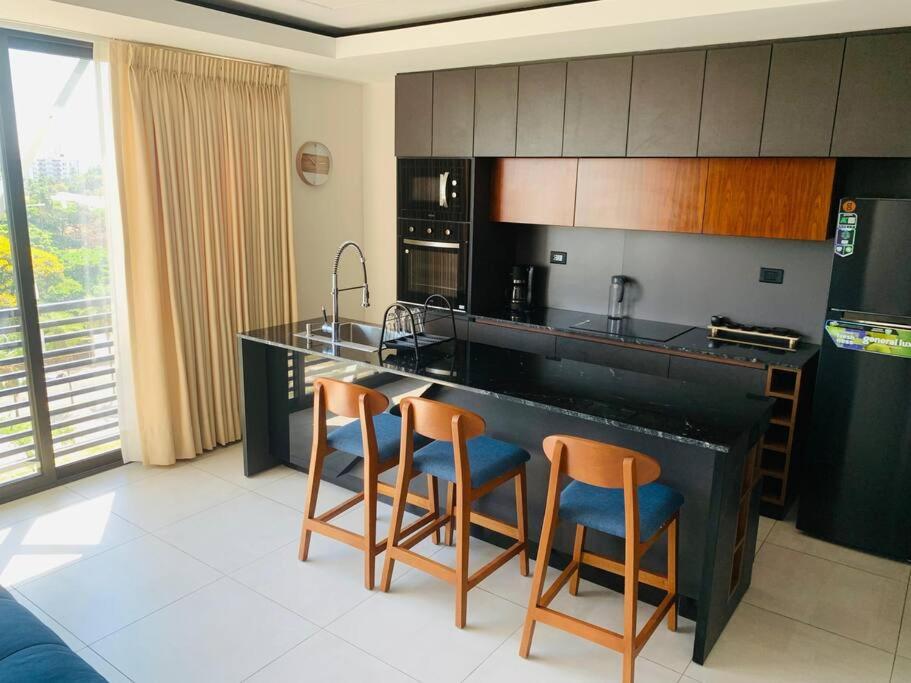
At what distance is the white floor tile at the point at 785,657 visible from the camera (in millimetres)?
2471

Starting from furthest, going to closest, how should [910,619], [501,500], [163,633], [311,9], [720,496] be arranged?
[311,9] → [501,500] → [910,619] → [163,633] → [720,496]

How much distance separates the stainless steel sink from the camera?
3.52 meters

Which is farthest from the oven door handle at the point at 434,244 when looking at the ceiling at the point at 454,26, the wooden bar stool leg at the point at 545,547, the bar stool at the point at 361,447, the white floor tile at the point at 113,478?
the wooden bar stool leg at the point at 545,547

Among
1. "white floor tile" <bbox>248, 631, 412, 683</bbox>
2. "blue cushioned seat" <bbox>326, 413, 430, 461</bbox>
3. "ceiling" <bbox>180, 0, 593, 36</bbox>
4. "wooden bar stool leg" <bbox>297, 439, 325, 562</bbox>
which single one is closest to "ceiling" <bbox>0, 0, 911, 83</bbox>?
"ceiling" <bbox>180, 0, 593, 36</bbox>

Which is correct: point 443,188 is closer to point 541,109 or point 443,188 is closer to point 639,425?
point 541,109

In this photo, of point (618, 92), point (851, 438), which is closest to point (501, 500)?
point (851, 438)

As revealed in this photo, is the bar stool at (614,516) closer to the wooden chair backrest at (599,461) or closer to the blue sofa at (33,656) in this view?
the wooden chair backrest at (599,461)

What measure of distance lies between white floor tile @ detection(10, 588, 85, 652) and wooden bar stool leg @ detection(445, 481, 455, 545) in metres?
1.60

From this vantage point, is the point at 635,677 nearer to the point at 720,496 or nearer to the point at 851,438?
the point at 720,496

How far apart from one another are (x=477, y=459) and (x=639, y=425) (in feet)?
2.37

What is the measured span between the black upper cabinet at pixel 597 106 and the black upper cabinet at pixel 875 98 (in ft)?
3.76

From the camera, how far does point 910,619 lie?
2848mm

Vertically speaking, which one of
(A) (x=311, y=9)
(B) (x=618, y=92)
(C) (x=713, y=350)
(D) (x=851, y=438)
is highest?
(A) (x=311, y=9)

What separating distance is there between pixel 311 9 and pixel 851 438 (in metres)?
3.71
